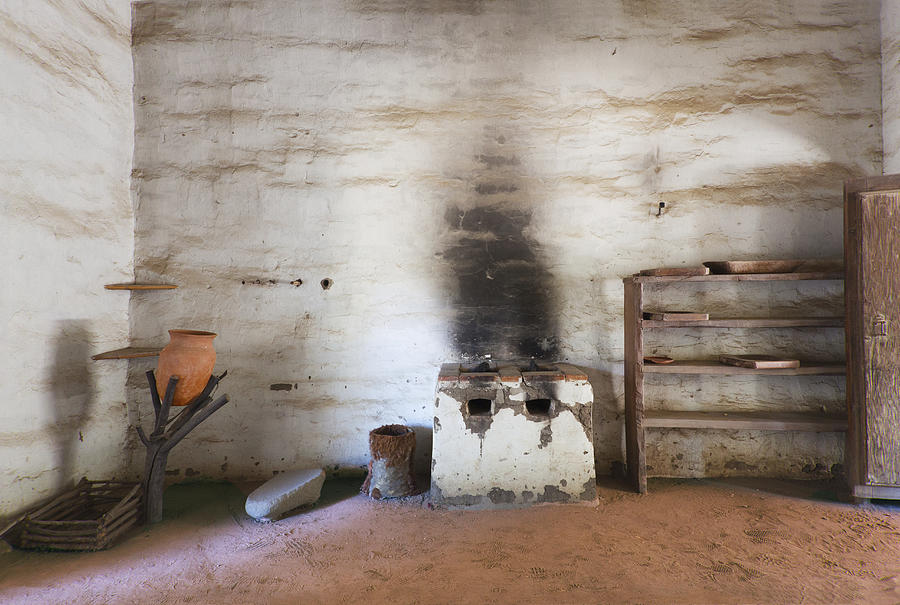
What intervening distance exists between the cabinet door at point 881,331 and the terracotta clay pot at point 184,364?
4.05 meters

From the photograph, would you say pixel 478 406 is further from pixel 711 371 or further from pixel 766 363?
pixel 766 363

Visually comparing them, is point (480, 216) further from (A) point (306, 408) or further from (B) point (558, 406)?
(A) point (306, 408)

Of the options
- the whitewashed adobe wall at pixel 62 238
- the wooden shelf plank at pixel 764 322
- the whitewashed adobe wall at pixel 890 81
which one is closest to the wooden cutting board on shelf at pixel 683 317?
the wooden shelf plank at pixel 764 322

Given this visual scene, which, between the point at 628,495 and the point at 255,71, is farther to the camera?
the point at 255,71

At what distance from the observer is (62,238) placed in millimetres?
2645

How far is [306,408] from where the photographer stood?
3.14 m

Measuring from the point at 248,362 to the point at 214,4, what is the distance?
8.86 feet

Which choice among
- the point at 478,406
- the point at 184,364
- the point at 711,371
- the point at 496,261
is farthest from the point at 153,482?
the point at 711,371

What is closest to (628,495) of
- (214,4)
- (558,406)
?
(558,406)

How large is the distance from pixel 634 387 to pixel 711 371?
0.49m

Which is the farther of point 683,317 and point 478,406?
point 478,406

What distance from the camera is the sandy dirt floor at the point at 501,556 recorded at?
6.16 feet

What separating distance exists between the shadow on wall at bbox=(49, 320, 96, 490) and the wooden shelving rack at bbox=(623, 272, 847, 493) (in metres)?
3.68

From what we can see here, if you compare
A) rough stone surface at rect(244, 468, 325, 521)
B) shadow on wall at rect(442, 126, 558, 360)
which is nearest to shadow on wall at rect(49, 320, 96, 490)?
rough stone surface at rect(244, 468, 325, 521)
